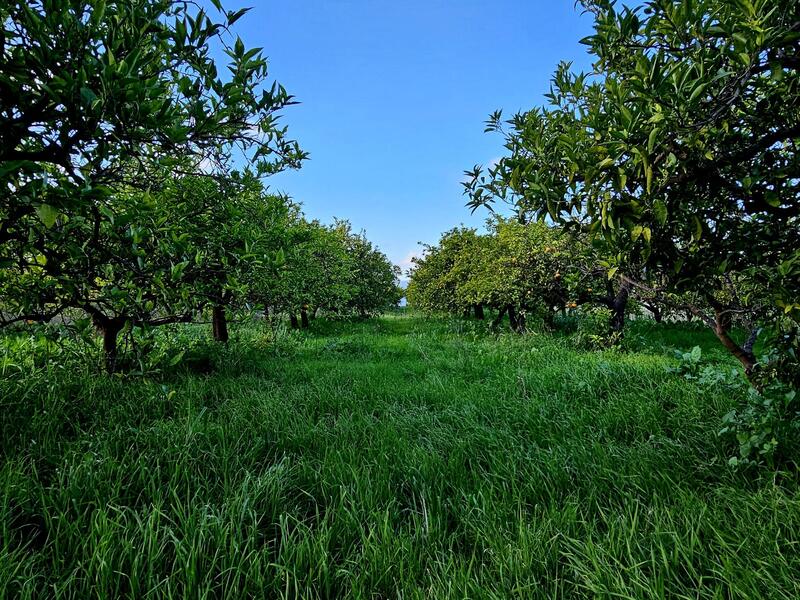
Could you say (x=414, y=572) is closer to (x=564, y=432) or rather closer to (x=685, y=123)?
(x=564, y=432)

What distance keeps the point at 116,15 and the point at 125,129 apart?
2.53ft

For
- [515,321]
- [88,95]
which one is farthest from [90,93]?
[515,321]

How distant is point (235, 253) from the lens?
3273 mm

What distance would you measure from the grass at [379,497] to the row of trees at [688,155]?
123 centimetres

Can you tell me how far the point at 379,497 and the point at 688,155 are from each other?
8.89ft

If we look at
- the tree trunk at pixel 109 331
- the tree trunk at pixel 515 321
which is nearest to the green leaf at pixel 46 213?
the tree trunk at pixel 109 331

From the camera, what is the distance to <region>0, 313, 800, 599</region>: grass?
173 cm

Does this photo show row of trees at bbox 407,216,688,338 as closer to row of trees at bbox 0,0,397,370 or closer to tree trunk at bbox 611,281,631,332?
tree trunk at bbox 611,281,631,332

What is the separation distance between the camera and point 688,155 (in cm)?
170

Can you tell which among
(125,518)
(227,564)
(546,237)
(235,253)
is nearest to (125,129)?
(235,253)

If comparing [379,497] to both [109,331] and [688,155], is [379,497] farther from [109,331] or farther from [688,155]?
[109,331]

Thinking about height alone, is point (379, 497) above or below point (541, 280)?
below

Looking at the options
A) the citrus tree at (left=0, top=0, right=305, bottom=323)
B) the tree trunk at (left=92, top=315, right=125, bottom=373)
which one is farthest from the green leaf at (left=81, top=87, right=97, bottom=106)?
the tree trunk at (left=92, top=315, right=125, bottom=373)

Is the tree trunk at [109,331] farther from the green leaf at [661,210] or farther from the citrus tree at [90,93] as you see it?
the green leaf at [661,210]
